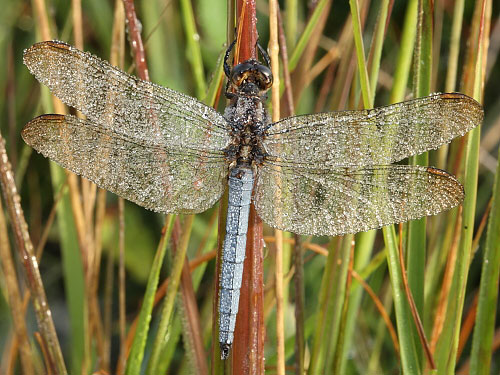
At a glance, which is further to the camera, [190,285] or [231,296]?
[190,285]

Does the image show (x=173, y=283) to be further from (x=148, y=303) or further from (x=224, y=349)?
(x=224, y=349)

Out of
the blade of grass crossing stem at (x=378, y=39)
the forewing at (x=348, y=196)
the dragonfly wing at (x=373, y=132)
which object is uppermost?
the blade of grass crossing stem at (x=378, y=39)

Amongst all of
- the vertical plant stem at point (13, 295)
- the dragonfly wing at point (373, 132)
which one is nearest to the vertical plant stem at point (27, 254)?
the vertical plant stem at point (13, 295)

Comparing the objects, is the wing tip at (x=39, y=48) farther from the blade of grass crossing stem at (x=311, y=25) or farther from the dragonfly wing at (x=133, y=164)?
the blade of grass crossing stem at (x=311, y=25)

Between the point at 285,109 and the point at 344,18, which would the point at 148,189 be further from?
the point at 344,18

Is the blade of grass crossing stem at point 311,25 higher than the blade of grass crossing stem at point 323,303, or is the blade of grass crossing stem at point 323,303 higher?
the blade of grass crossing stem at point 311,25

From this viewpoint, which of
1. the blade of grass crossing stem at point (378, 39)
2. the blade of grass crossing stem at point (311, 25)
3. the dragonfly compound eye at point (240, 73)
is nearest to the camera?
the dragonfly compound eye at point (240, 73)

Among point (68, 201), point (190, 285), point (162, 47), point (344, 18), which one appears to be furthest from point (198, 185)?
point (344, 18)

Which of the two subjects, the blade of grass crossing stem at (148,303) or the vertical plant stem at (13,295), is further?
the vertical plant stem at (13,295)
